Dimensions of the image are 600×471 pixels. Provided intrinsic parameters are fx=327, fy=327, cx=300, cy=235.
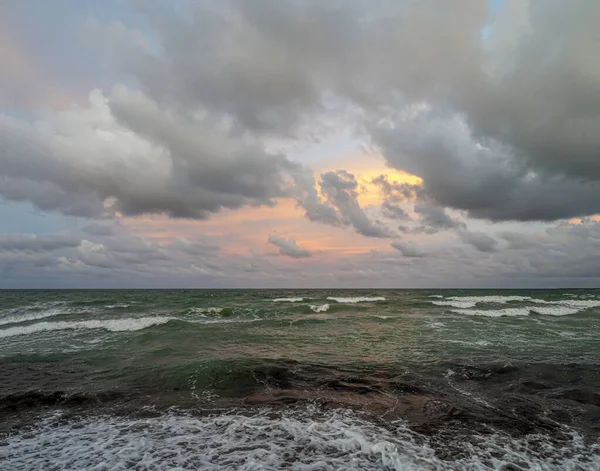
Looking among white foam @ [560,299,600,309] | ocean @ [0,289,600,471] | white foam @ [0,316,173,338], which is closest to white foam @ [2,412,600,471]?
ocean @ [0,289,600,471]

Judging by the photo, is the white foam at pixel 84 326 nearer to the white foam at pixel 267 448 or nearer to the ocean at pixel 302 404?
the ocean at pixel 302 404

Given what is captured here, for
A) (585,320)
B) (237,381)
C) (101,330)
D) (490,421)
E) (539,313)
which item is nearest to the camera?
(490,421)

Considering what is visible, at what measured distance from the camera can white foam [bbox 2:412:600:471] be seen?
5625 mm

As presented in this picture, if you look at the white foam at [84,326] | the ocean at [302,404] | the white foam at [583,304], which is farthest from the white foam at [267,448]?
the white foam at [583,304]

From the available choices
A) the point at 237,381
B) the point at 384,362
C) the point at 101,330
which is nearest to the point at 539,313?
the point at 384,362

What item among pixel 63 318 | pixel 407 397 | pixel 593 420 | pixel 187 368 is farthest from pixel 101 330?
pixel 593 420

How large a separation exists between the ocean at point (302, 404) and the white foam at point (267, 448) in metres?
0.04

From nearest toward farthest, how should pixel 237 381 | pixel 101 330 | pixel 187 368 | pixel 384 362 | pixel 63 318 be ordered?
pixel 237 381, pixel 187 368, pixel 384 362, pixel 101 330, pixel 63 318

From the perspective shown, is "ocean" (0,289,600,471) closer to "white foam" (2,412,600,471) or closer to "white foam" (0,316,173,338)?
"white foam" (2,412,600,471)

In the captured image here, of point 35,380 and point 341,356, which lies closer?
point 35,380

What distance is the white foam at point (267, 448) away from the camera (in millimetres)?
5625

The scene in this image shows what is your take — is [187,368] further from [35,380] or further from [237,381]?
[35,380]

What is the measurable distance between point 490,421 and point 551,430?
112 centimetres

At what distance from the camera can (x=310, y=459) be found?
5.79 meters
